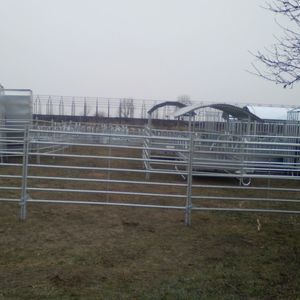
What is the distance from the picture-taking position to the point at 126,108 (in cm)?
4572

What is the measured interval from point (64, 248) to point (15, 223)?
162 centimetres

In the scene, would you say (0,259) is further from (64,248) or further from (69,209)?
(69,209)

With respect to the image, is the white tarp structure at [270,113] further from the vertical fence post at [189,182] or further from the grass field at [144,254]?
the vertical fence post at [189,182]

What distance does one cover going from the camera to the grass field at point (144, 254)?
5098 millimetres

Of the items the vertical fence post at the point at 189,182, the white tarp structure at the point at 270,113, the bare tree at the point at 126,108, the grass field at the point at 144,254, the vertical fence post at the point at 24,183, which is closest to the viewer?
the grass field at the point at 144,254

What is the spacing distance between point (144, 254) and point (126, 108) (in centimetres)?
3978

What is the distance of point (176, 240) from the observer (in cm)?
720

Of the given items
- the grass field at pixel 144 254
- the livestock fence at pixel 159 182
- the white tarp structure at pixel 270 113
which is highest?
the white tarp structure at pixel 270 113

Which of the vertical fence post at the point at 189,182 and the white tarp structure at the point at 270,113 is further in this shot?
the white tarp structure at the point at 270,113

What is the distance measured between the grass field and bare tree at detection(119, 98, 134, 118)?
35864mm

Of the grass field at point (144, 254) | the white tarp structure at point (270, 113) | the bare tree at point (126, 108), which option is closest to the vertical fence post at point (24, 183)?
the grass field at point (144, 254)

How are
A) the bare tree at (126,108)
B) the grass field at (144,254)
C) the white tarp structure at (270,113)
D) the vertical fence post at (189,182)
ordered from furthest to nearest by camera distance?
the bare tree at (126,108) < the white tarp structure at (270,113) < the vertical fence post at (189,182) < the grass field at (144,254)

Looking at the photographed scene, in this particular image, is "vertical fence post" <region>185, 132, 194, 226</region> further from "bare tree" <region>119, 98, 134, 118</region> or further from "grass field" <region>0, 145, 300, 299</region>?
"bare tree" <region>119, 98, 134, 118</region>

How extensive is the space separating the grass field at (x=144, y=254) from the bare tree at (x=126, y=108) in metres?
35.9
